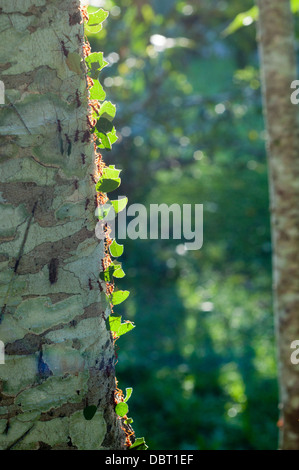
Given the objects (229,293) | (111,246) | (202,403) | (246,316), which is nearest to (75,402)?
(111,246)

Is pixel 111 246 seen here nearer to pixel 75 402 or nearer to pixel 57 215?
pixel 57 215

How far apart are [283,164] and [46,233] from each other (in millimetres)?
1514

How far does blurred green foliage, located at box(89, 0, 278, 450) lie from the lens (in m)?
3.50

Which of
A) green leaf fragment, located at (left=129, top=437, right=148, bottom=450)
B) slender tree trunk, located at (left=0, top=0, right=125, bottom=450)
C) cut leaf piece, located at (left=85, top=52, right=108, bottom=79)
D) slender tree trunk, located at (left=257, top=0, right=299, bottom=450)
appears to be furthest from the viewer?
slender tree trunk, located at (left=257, top=0, right=299, bottom=450)

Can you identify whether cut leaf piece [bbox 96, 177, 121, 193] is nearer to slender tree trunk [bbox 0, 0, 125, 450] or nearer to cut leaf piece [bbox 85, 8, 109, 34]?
slender tree trunk [bbox 0, 0, 125, 450]

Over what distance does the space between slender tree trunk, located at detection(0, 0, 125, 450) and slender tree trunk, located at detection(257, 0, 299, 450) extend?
133cm

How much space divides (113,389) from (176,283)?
14.4 ft

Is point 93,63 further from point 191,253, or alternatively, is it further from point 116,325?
point 191,253

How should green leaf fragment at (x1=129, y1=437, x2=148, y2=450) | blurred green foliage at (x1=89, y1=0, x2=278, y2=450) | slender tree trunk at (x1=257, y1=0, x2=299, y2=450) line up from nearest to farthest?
green leaf fragment at (x1=129, y1=437, x2=148, y2=450) → slender tree trunk at (x1=257, y1=0, x2=299, y2=450) → blurred green foliage at (x1=89, y1=0, x2=278, y2=450)

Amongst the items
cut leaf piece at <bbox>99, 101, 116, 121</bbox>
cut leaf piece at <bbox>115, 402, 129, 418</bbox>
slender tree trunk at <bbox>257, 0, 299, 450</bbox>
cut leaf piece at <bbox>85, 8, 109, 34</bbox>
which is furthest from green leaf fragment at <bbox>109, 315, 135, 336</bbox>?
slender tree trunk at <bbox>257, 0, 299, 450</bbox>

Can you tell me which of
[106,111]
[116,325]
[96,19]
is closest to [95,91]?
[106,111]

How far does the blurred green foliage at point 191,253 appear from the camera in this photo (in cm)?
350

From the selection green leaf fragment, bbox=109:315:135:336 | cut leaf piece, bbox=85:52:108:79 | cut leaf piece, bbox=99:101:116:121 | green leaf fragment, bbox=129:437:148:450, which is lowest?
green leaf fragment, bbox=129:437:148:450

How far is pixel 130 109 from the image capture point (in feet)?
17.1
